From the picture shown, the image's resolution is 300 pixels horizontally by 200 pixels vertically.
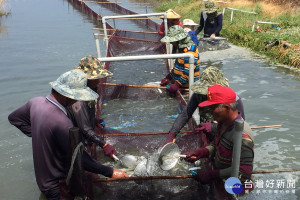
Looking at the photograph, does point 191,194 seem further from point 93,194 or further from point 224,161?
point 93,194

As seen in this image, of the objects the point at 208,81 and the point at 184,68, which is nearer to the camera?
the point at 208,81

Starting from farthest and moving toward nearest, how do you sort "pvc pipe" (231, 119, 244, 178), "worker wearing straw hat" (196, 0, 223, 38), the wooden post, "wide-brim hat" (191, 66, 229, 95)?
"worker wearing straw hat" (196, 0, 223, 38)
"wide-brim hat" (191, 66, 229, 95)
the wooden post
"pvc pipe" (231, 119, 244, 178)

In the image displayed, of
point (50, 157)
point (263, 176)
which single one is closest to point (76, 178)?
point (50, 157)

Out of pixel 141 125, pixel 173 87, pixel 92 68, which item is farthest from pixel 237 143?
pixel 173 87

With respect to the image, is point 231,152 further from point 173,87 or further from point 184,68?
point 173,87

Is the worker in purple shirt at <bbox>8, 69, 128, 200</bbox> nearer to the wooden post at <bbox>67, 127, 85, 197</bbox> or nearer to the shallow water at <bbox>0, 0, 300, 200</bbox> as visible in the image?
the wooden post at <bbox>67, 127, 85, 197</bbox>

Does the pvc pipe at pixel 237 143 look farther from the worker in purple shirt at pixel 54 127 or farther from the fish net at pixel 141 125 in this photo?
the worker in purple shirt at pixel 54 127

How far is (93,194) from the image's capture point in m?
2.74

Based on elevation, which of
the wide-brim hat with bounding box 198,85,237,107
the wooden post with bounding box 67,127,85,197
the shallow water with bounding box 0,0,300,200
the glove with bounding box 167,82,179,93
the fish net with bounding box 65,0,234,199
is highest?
the wide-brim hat with bounding box 198,85,237,107

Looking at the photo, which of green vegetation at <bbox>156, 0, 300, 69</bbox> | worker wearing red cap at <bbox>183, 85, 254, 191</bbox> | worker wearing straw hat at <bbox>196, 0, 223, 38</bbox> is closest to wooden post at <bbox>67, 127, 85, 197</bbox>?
worker wearing red cap at <bbox>183, 85, 254, 191</bbox>

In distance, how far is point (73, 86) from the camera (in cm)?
247

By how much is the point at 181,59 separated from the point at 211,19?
5.59 metres

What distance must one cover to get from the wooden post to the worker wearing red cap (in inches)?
39.9

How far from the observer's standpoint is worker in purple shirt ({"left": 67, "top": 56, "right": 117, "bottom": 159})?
3.00 meters
